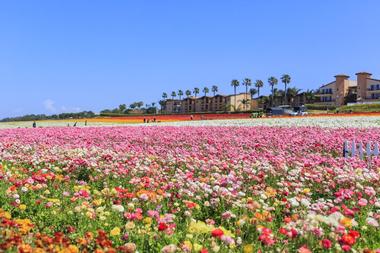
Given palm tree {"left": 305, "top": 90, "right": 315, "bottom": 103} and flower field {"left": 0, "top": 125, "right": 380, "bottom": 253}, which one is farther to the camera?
palm tree {"left": 305, "top": 90, "right": 315, "bottom": 103}

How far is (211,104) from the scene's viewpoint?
161500 mm

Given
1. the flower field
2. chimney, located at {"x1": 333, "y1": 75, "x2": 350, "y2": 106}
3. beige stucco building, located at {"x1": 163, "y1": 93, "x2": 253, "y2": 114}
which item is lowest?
the flower field

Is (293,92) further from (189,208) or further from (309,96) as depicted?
(189,208)

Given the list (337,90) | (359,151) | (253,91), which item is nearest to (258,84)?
(253,91)

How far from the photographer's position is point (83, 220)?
230 inches

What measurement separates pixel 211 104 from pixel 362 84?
53802 millimetres

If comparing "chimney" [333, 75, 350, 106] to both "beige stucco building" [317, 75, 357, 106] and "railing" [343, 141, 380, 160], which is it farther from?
"railing" [343, 141, 380, 160]

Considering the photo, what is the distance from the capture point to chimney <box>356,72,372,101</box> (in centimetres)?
12231

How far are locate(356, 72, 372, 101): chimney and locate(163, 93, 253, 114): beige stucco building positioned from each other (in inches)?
1457

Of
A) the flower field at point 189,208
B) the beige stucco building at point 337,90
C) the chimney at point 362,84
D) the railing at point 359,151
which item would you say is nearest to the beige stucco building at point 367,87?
the chimney at point 362,84

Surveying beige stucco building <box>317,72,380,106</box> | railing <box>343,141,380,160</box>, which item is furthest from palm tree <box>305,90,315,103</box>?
railing <box>343,141,380,160</box>

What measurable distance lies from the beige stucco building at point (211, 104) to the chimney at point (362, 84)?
1457 inches

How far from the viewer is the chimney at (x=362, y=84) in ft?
401

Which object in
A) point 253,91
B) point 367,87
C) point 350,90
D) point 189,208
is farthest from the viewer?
point 253,91
